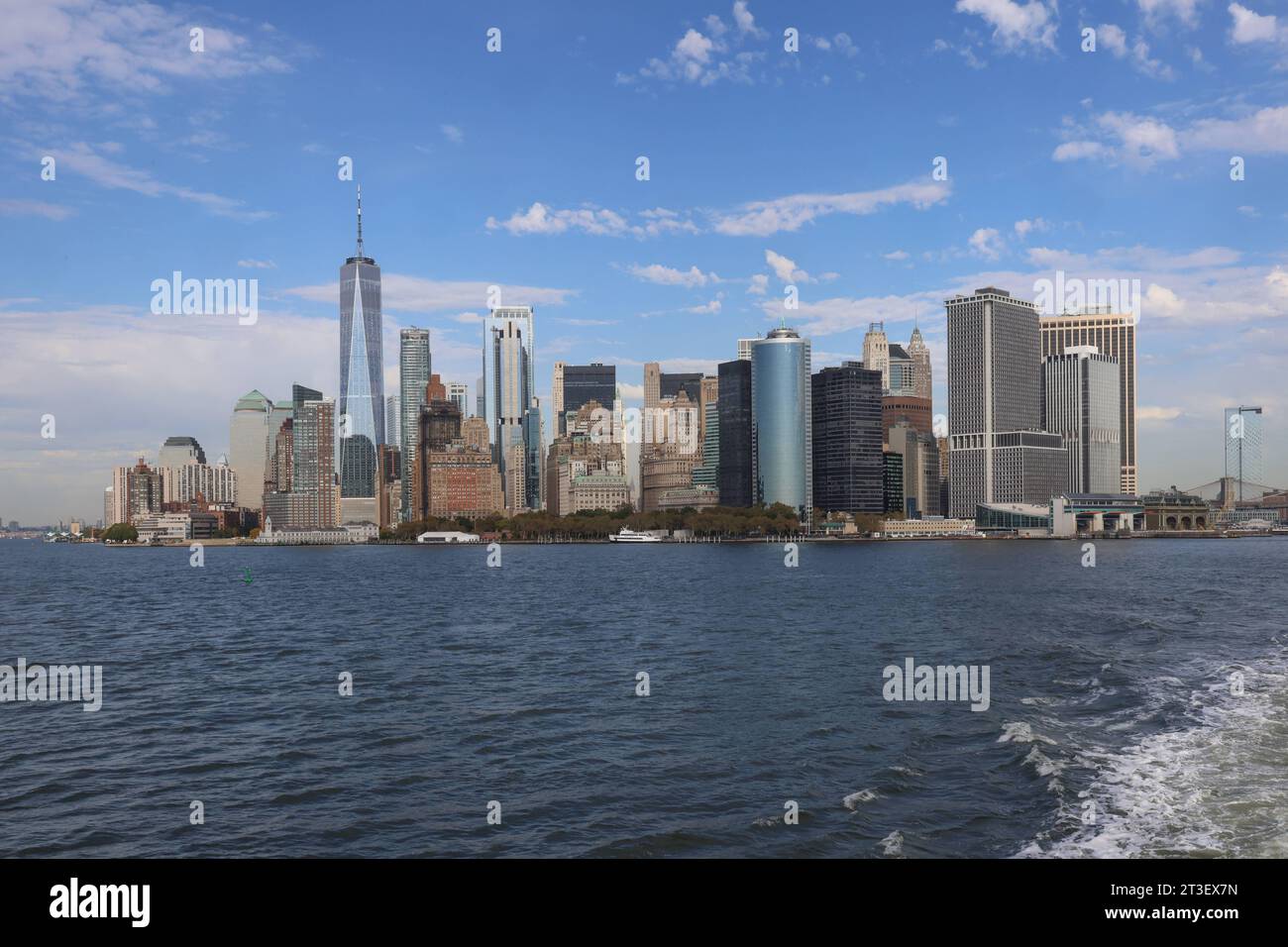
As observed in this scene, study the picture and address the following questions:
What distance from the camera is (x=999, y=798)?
19250mm

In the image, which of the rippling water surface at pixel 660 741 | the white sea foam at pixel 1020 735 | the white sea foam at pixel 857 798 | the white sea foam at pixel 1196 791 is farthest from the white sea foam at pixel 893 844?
the white sea foam at pixel 1020 735

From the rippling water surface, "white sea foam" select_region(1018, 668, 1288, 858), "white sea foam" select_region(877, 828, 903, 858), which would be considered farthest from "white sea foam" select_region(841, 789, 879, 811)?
"white sea foam" select_region(1018, 668, 1288, 858)

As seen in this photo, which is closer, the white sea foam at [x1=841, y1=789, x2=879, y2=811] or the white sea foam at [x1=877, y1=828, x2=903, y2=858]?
the white sea foam at [x1=877, y1=828, x2=903, y2=858]

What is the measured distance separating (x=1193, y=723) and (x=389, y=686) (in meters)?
25.2

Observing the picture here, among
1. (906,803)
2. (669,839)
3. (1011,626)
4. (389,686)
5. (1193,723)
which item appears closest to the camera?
(669,839)

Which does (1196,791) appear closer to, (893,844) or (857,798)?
(857,798)

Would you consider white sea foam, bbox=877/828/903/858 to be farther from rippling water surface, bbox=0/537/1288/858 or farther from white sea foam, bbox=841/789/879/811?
white sea foam, bbox=841/789/879/811

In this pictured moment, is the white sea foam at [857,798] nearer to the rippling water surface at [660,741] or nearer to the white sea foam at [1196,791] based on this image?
the rippling water surface at [660,741]

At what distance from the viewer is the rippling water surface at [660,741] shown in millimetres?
17672

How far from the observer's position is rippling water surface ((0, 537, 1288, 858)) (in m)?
17.7

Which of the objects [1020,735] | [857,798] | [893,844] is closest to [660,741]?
[857,798]

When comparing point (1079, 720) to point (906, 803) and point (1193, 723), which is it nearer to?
point (1193, 723)

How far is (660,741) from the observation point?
25109mm
